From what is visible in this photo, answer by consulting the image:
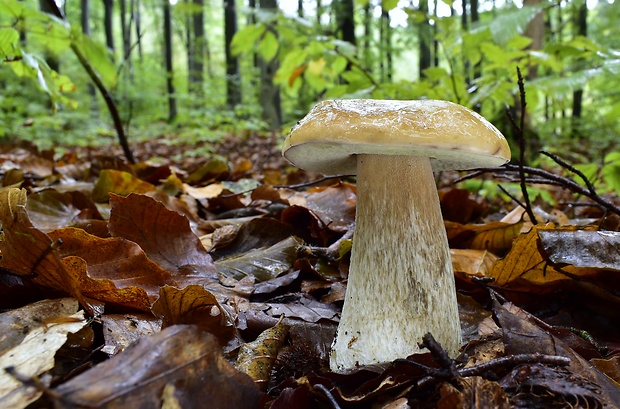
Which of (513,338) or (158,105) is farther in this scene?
(158,105)

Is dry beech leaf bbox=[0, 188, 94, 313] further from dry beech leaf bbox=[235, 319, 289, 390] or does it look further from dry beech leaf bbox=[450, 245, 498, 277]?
dry beech leaf bbox=[450, 245, 498, 277]

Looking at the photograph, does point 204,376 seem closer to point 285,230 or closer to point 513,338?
point 513,338

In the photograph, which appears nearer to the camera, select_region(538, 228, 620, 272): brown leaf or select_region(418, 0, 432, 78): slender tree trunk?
select_region(538, 228, 620, 272): brown leaf

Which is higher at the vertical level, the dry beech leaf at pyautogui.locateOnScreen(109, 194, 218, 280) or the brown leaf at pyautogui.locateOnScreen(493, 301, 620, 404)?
the dry beech leaf at pyautogui.locateOnScreen(109, 194, 218, 280)

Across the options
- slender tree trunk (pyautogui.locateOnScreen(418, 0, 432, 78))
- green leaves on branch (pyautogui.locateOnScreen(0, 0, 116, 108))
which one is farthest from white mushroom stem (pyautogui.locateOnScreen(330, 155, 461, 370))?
green leaves on branch (pyautogui.locateOnScreen(0, 0, 116, 108))

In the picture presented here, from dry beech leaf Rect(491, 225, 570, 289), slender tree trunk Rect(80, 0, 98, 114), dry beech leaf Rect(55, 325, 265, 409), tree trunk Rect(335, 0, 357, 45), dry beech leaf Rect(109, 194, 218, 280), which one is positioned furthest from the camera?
slender tree trunk Rect(80, 0, 98, 114)

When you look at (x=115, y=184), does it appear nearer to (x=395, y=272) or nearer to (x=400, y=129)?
(x=395, y=272)

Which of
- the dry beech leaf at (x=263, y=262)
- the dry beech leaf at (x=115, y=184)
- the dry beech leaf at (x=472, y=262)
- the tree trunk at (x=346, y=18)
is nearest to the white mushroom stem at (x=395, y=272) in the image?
the dry beech leaf at (x=472, y=262)

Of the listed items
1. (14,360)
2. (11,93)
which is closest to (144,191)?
(14,360)
